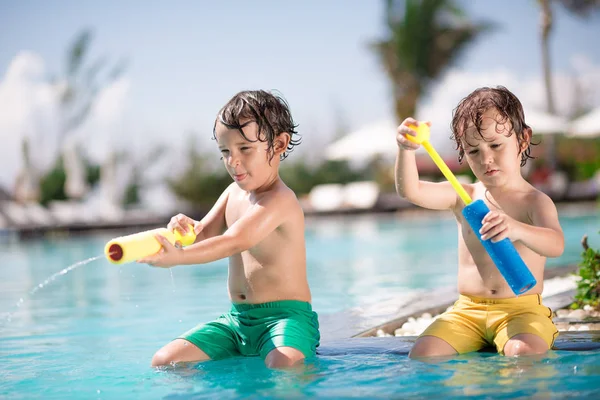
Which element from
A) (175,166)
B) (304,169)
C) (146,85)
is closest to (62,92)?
(175,166)

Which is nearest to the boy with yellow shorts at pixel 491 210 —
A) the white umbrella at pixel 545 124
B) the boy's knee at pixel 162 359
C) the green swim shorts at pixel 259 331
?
the green swim shorts at pixel 259 331

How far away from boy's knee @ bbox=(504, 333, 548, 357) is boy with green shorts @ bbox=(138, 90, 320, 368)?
84cm

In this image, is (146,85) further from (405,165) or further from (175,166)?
(405,165)

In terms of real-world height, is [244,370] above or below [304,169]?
below

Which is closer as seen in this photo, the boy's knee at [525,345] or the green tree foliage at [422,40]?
the boy's knee at [525,345]

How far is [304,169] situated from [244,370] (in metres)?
28.2

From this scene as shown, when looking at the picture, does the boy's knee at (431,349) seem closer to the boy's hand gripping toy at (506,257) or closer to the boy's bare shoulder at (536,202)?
the boy's hand gripping toy at (506,257)

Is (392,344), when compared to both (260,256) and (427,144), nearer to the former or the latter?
(260,256)

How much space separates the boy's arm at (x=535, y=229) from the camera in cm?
311

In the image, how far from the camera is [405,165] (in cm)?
347

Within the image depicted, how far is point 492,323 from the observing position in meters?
3.49

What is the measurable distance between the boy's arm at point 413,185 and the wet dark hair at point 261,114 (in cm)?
51

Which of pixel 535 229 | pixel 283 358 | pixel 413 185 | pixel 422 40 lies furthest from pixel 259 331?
pixel 422 40

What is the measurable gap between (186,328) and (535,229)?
118 inches
